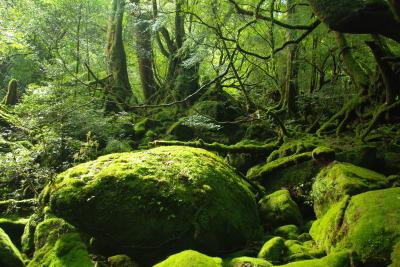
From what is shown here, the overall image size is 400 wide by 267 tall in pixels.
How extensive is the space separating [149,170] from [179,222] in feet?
3.23

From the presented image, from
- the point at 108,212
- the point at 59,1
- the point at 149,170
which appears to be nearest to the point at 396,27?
the point at 149,170

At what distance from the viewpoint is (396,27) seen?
325 centimetres

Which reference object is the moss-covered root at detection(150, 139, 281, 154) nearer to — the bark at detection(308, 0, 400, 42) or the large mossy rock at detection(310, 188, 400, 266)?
the large mossy rock at detection(310, 188, 400, 266)

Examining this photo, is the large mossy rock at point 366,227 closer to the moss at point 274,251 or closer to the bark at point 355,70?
the moss at point 274,251

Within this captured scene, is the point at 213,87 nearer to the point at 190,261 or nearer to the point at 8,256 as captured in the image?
the point at 8,256

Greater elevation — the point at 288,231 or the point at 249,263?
the point at 249,263

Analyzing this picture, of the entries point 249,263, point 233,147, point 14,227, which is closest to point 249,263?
point 249,263

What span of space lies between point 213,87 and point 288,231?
8647 millimetres

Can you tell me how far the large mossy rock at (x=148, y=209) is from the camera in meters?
4.73

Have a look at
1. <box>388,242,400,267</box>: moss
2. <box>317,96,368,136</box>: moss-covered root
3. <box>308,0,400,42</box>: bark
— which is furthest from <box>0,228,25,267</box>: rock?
<box>317,96,368,136</box>: moss-covered root

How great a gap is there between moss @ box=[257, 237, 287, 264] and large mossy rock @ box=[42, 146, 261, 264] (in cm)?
76

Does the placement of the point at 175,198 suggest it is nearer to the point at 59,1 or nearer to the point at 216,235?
the point at 216,235

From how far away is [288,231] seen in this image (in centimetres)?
520

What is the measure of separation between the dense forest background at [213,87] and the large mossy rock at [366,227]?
1853 millimetres
